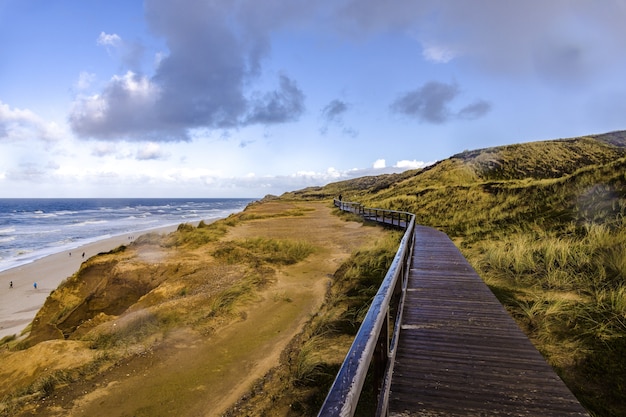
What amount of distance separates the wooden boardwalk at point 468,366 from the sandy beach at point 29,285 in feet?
56.9

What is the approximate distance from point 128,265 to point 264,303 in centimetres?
710

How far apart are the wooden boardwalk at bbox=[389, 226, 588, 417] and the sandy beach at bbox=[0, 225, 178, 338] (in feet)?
56.9

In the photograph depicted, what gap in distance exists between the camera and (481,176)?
50.6 m

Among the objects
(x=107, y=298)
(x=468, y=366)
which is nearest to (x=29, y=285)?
(x=107, y=298)

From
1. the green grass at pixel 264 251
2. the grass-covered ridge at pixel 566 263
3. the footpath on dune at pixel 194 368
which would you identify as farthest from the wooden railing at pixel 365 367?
the green grass at pixel 264 251

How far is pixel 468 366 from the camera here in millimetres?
3525

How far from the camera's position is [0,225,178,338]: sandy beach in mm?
16781

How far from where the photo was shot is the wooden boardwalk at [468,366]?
2.89 m

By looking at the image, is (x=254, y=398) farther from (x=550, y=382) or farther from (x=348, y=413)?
(x=348, y=413)

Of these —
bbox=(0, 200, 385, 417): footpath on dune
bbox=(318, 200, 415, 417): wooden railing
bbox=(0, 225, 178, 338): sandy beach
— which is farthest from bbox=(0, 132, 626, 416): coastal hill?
bbox=(0, 225, 178, 338): sandy beach

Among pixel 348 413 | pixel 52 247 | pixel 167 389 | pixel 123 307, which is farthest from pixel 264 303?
pixel 52 247

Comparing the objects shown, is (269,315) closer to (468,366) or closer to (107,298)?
(468,366)

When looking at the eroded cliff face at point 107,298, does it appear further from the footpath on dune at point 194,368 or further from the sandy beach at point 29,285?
the footpath on dune at point 194,368

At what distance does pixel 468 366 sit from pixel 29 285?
2759 centimetres
